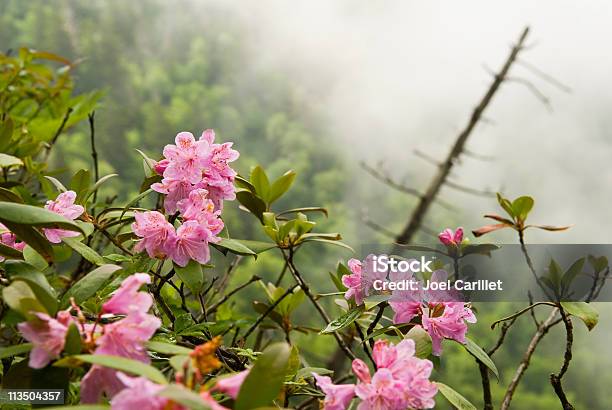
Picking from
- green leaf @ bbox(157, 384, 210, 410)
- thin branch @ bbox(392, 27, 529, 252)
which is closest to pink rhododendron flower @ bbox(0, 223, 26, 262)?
green leaf @ bbox(157, 384, 210, 410)

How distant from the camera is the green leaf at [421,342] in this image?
50cm

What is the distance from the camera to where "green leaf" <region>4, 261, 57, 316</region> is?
0.38m

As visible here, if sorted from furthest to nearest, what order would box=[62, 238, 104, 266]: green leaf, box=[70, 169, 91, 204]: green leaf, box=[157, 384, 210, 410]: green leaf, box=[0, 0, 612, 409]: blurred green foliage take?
1. box=[0, 0, 612, 409]: blurred green foliage
2. box=[70, 169, 91, 204]: green leaf
3. box=[62, 238, 104, 266]: green leaf
4. box=[157, 384, 210, 410]: green leaf

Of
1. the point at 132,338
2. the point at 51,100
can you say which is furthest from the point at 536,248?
the point at 51,100

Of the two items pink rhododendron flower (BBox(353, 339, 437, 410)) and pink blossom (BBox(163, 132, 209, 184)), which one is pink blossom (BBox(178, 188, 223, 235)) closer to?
pink blossom (BBox(163, 132, 209, 184))

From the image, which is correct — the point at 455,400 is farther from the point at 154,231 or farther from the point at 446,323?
the point at 154,231

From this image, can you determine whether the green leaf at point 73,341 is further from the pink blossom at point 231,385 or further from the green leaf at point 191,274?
the green leaf at point 191,274

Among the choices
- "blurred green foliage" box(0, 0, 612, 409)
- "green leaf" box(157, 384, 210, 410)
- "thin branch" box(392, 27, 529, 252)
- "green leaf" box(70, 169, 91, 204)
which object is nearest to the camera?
"green leaf" box(157, 384, 210, 410)

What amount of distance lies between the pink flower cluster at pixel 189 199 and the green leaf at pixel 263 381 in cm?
23

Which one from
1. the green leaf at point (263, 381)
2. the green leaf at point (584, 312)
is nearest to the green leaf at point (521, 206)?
the green leaf at point (584, 312)

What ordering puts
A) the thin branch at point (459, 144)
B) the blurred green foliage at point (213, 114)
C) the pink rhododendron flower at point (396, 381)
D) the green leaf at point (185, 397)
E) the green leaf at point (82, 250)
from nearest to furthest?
the green leaf at point (185, 397)
the pink rhododendron flower at point (396, 381)
the green leaf at point (82, 250)
the thin branch at point (459, 144)
the blurred green foliage at point (213, 114)

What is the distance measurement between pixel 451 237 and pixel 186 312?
27cm

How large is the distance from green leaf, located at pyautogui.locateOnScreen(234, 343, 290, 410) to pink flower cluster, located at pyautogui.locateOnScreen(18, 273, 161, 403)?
7 cm

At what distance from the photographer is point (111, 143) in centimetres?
1573
